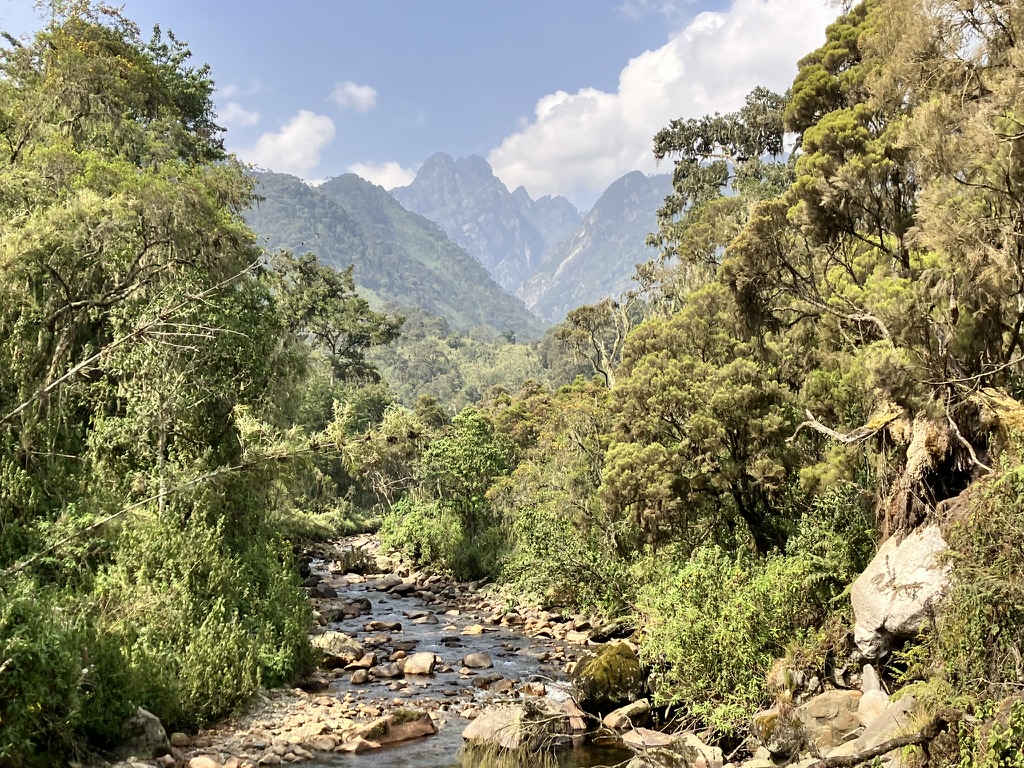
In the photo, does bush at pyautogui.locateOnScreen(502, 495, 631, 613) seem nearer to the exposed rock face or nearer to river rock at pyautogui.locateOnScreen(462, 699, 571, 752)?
river rock at pyautogui.locateOnScreen(462, 699, 571, 752)

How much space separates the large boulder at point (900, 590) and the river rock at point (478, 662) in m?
9.56

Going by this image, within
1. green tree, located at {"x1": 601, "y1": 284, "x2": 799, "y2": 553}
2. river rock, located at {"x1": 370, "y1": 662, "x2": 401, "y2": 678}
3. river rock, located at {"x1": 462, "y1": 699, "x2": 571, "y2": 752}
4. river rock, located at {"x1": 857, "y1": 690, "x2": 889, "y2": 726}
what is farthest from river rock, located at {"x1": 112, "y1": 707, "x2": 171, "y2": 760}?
green tree, located at {"x1": 601, "y1": 284, "x2": 799, "y2": 553}

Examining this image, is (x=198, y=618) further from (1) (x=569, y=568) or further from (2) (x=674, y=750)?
(1) (x=569, y=568)

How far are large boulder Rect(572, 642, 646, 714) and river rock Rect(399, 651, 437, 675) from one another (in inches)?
176

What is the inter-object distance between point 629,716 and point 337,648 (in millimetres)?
8633

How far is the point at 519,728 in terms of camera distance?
429 inches

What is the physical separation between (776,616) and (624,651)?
3.02 m

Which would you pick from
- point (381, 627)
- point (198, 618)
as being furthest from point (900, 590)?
point (381, 627)

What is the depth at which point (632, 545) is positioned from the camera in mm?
20516

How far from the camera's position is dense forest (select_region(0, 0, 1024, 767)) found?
9.05 metres

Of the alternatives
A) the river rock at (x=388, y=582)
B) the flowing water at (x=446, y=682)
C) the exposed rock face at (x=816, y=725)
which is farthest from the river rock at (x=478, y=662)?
the river rock at (x=388, y=582)

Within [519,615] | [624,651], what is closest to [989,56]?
[624,651]

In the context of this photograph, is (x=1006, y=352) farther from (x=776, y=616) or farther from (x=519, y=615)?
(x=519, y=615)

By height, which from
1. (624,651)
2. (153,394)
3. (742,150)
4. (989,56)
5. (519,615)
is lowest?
(519,615)
